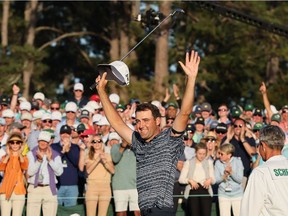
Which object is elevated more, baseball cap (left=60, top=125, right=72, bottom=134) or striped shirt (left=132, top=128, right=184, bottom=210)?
baseball cap (left=60, top=125, right=72, bottom=134)

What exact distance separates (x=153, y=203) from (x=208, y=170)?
20.8 feet

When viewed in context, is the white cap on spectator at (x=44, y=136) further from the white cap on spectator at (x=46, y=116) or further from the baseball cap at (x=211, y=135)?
the baseball cap at (x=211, y=135)

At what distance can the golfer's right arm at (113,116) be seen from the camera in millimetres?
9664

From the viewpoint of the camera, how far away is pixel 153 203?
30.1 ft

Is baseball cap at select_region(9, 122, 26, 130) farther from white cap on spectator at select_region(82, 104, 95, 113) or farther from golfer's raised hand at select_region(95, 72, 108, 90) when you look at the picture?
golfer's raised hand at select_region(95, 72, 108, 90)

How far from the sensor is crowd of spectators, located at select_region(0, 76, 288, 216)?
47.9 feet

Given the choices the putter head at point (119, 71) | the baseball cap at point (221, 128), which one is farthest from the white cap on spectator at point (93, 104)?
the putter head at point (119, 71)

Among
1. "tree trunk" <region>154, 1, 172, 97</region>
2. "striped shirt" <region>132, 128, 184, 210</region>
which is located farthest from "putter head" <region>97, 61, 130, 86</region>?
"tree trunk" <region>154, 1, 172, 97</region>

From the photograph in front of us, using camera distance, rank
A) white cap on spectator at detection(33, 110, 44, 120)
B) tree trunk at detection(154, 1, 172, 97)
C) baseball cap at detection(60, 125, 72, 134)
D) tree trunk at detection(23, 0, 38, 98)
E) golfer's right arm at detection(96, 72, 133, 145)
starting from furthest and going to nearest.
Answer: tree trunk at detection(23, 0, 38, 98) < tree trunk at detection(154, 1, 172, 97) < white cap on spectator at detection(33, 110, 44, 120) < baseball cap at detection(60, 125, 72, 134) < golfer's right arm at detection(96, 72, 133, 145)

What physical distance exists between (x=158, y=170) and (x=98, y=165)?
614cm

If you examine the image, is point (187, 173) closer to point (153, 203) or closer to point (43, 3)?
point (153, 203)

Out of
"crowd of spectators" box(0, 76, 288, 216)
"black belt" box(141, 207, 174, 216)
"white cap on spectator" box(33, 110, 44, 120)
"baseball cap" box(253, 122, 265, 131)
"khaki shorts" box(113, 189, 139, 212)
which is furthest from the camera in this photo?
"white cap on spectator" box(33, 110, 44, 120)

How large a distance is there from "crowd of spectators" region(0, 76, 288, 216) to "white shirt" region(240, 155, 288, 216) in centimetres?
640

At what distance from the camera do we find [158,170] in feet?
30.2
